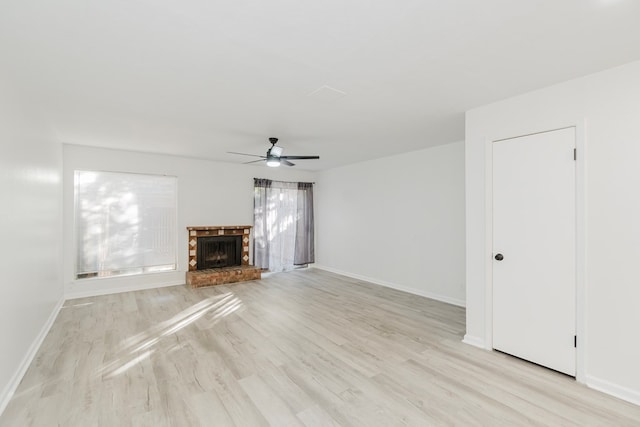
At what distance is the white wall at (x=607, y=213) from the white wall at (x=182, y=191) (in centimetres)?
543

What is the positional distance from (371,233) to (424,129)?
9.01 ft

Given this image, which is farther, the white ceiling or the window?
the window

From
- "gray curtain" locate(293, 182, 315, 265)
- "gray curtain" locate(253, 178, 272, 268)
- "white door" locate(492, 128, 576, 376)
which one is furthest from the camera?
"gray curtain" locate(293, 182, 315, 265)

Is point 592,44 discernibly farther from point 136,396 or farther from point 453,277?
point 136,396

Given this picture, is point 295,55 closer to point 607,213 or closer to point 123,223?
point 607,213

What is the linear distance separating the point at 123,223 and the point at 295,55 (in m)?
4.80

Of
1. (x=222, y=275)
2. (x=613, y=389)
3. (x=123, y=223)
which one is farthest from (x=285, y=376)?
(x=123, y=223)

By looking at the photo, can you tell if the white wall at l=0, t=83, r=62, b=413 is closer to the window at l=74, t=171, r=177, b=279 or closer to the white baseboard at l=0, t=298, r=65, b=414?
the white baseboard at l=0, t=298, r=65, b=414

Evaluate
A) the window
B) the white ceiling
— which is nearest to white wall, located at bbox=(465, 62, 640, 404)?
the white ceiling

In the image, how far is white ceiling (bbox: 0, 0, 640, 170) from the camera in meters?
1.64

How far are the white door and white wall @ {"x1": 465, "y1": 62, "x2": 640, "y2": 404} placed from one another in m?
0.09

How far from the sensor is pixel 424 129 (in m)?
3.88

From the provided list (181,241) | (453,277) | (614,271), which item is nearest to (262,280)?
(181,241)

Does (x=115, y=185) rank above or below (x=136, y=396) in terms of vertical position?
above
